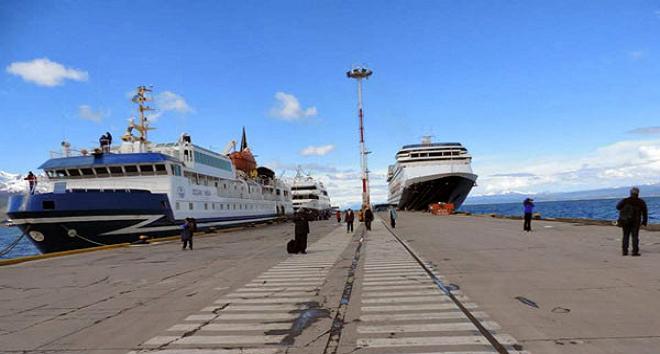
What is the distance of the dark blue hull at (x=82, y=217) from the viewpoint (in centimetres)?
2197

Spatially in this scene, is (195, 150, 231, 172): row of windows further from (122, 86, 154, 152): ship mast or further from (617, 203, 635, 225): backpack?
(617, 203, 635, 225): backpack

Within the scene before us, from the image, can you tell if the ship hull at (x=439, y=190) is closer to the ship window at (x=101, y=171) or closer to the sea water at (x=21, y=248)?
the ship window at (x=101, y=171)

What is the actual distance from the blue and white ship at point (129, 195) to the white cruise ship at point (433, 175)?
38118 millimetres

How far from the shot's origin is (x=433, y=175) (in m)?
72.9

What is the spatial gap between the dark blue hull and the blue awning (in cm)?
351

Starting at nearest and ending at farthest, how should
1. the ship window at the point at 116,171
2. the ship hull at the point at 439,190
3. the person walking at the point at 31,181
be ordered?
the person walking at the point at 31,181, the ship window at the point at 116,171, the ship hull at the point at 439,190

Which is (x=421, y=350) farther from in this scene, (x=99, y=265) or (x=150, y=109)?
(x=150, y=109)

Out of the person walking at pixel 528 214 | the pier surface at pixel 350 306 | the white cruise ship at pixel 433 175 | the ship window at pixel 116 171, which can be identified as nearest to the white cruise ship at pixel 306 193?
the white cruise ship at pixel 433 175

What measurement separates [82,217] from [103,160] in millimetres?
7386

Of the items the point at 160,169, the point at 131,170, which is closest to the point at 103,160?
the point at 131,170

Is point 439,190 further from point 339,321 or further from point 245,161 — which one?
point 339,321

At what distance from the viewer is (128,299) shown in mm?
8359

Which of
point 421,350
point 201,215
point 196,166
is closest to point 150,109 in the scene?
point 196,166

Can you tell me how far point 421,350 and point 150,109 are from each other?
119ft
